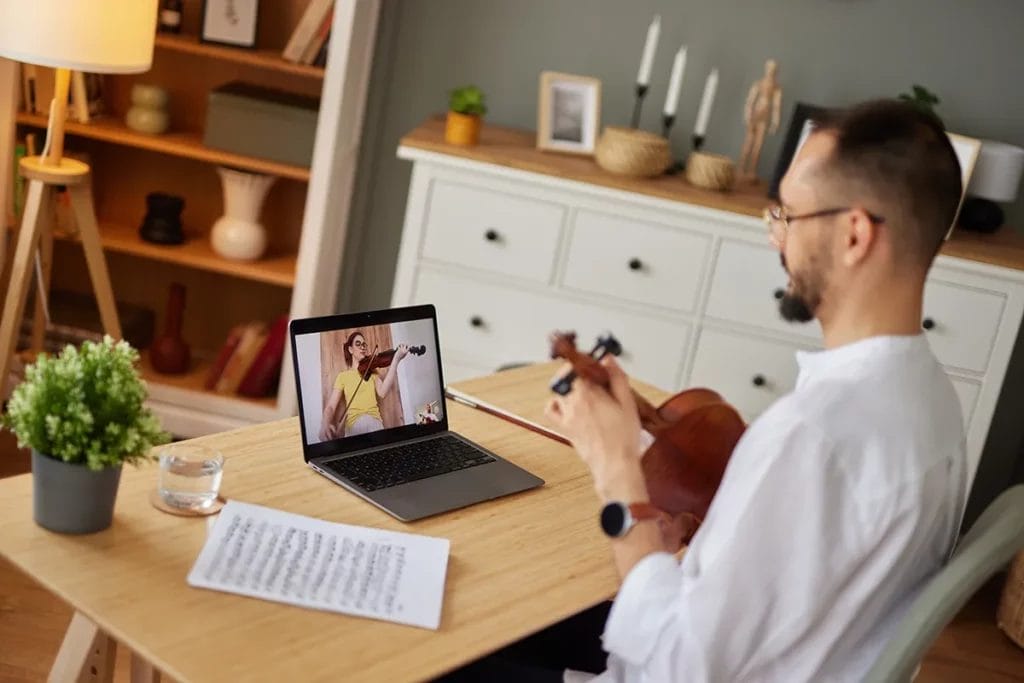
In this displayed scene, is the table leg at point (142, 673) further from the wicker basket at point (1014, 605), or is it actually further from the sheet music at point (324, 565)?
the wicker basket at point (1014, 605)

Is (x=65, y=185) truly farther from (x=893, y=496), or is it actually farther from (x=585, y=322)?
(x=893, y=496)

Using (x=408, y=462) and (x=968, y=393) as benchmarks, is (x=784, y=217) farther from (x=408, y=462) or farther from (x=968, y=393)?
(x=968, y=393)

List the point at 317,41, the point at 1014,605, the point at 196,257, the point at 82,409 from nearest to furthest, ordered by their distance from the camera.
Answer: the point at 82,409 → the point at 1014,605 → the point at 317,41 → the point at 196,257

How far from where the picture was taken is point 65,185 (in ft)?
10.5

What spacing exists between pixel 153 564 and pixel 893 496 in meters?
0.87

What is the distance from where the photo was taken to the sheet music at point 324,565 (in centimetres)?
147

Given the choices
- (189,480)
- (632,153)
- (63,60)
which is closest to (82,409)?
(189,480)

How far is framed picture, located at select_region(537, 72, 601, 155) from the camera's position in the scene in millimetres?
3522

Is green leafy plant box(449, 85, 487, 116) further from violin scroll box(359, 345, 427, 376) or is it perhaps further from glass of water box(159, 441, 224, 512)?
glass of water box(159, 441, 224, 512)

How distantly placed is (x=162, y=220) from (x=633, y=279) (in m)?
1.41

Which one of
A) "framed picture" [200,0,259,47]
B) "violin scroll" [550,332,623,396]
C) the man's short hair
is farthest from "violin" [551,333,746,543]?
"framed picture" [200,0,259,47]

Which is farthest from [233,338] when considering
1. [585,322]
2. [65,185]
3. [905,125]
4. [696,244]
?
[905,125]

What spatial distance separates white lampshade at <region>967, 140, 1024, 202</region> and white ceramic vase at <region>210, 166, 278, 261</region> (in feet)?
6.53

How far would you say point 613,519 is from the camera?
1532 mm
